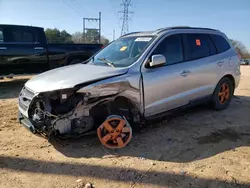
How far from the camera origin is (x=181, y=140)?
14.0 ft

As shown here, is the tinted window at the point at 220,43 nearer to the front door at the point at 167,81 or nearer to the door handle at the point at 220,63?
the door handle at the point at 220,63

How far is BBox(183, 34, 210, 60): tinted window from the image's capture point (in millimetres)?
4977

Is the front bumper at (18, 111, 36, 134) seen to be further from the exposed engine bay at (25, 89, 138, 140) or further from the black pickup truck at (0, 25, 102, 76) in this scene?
the black pickup truck at (0, 25, 102, 76)

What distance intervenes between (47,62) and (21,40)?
1.15 meters

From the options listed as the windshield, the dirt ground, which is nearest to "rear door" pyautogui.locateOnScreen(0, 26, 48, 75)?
the dirt ground

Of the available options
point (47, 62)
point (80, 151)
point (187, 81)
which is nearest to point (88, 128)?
point (80, 151)

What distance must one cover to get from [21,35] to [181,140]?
23.4 feet

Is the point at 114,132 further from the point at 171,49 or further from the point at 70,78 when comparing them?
the point at 171,49

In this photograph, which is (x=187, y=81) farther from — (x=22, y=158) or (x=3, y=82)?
(x=3, y=82)

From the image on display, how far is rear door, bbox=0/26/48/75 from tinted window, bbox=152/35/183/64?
5737 millimetres

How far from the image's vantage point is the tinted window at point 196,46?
196 inches

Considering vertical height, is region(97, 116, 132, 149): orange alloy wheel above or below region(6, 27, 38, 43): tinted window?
below

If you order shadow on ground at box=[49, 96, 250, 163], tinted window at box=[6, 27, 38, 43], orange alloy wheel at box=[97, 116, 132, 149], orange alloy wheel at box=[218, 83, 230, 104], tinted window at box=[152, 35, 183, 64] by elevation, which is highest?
tinted window at box=[6, 27, 38, 43]

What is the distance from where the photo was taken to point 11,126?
15.8ft
